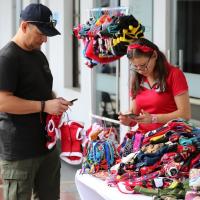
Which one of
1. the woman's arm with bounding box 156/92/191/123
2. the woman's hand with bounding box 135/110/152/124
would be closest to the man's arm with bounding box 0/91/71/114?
the woman's hand with bounding box 135/110/152/124

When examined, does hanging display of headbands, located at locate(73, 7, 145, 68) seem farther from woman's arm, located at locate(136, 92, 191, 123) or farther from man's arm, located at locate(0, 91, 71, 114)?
man's arm, located at locate(0, 91, 71, 114)

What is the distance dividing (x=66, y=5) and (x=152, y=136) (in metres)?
5.07

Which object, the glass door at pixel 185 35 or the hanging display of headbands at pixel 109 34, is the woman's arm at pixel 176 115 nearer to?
the hanging display of headbands at pixel 109 34

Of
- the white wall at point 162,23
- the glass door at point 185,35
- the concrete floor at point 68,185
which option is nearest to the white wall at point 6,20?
the concrete floor at point 68,185

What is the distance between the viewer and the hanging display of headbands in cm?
417

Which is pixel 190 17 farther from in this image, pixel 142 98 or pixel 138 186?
pixel 138 186

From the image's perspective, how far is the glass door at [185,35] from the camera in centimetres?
533

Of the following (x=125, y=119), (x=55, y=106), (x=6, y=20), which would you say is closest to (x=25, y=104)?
(x=55, y=106)

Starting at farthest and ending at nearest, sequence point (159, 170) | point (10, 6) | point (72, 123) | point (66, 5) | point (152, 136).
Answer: point (10, 6)
point (66, 5)
point (72, 123)
point (152, 136)
point (159, 170)

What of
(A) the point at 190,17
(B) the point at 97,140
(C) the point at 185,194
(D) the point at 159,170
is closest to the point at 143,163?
(D) the point at 159,170

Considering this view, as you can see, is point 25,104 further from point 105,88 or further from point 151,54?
point 105,88

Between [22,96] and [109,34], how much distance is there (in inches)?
40.6

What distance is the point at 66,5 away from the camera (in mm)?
8219

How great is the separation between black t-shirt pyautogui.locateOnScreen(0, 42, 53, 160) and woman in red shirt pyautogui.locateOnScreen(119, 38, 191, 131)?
566 millimetres
